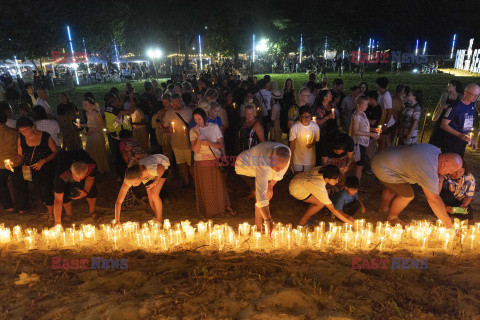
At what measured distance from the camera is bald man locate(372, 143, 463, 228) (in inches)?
168

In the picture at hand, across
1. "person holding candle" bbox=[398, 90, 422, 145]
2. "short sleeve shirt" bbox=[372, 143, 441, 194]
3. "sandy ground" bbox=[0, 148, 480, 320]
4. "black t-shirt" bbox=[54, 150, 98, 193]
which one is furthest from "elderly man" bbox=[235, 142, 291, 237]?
"person holding candle" bbox=[398, 90, 422, 145]

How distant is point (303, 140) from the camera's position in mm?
5566

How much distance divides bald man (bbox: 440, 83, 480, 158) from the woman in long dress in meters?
6.55

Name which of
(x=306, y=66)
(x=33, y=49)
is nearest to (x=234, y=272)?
(x=33, y=49)

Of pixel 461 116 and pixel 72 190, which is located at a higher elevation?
pixel 461 116

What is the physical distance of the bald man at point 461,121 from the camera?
5.52m

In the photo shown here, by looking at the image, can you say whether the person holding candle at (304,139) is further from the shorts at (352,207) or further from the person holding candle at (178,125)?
the person holding candle at (178,125)

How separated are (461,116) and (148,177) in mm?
5180

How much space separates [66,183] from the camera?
17.7 feet

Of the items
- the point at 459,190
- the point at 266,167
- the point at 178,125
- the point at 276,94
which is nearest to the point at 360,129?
the point at 459,190

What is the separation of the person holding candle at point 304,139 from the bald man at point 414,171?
1036mm

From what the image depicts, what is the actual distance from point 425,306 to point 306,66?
122 feet

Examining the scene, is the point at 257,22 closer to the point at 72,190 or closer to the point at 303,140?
the point at 303,140

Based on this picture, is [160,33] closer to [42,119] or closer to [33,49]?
[33,49]
